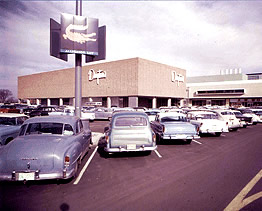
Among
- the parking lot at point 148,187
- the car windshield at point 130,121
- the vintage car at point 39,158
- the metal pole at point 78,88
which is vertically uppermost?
the metal pole at point 78,88

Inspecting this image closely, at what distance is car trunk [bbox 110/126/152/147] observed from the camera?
21.8 ft

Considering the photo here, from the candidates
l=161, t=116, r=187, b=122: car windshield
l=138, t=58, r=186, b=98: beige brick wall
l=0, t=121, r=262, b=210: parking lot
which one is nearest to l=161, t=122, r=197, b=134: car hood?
l=161, t=116, r=187, b=122: car windshield

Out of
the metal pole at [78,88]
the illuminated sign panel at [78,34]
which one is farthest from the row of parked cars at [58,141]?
the illuminated sign panel at [78,34]

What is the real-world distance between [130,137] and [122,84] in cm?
3408

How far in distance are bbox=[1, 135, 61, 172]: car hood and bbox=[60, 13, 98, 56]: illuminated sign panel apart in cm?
699

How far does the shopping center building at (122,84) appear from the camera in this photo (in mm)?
38562

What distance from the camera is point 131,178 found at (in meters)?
5.06

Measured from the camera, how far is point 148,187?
447 cm

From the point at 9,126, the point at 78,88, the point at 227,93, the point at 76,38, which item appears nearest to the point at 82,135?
the point at 9,126

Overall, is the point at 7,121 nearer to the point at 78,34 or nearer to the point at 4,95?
the point at 78,34

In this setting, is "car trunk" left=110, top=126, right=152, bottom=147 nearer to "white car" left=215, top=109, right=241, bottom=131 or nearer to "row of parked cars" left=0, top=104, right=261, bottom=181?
"row of parked cars" left=0, top=104, right=261, bottom=181

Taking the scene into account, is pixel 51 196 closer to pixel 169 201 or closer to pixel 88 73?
pixel 169 201

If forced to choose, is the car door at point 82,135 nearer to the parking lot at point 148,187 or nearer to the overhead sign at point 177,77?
the parking lot at point 148,187

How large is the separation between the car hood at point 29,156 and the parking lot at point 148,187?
62 centimetres
